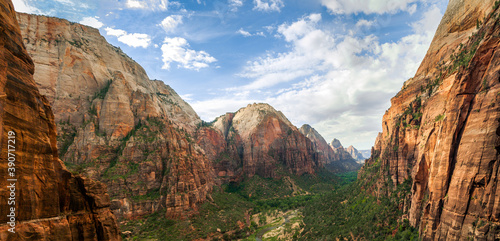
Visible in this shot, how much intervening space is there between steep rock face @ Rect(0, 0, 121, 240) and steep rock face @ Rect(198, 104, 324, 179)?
390 ft

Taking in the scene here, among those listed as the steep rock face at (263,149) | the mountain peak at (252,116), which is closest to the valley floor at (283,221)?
the steep rock face at (263,149)

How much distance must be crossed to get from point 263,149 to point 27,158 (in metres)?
138

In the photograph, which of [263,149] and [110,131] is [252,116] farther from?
[110,131]

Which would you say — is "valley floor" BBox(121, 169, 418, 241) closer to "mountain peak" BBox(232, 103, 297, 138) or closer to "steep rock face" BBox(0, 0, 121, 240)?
"steep rock face" BBox(0, 0, 121, 240)

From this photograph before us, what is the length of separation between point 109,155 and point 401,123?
8816cm

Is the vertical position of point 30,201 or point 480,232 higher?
point 30,201

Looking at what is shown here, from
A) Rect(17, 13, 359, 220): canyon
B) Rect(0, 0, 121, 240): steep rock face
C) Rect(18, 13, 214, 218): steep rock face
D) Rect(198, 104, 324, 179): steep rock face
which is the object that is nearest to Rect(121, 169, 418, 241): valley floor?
Rect(17, 13, 359, 220): canyon

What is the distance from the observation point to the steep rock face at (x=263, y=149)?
464 ft

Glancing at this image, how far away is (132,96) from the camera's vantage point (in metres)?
84.2

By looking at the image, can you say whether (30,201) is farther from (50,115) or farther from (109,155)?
(109,155)

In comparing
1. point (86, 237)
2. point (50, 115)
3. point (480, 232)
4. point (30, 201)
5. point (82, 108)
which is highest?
point (82, 108)

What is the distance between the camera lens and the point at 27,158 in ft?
47.4

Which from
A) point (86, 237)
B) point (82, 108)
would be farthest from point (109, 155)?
point (86, 237)

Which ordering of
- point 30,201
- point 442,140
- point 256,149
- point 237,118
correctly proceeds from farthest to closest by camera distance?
point 237,118 < point 256,149 < point 442,140 < point 30,201
